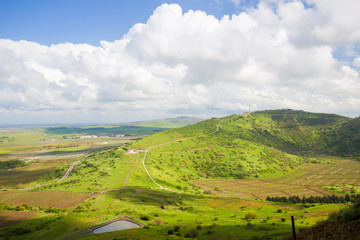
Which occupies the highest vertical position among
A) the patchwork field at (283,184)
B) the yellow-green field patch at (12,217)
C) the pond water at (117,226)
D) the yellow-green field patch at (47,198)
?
the pond water at (117,226)

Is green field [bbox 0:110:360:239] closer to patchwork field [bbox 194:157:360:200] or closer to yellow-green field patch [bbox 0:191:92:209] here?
yellow-green field patch [bbox 0:191:92:209]

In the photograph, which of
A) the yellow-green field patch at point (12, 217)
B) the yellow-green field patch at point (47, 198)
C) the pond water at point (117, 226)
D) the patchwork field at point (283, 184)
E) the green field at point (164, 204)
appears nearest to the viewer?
the green field at point (164, 204)

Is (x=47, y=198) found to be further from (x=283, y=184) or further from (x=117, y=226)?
(x=283, y=184)

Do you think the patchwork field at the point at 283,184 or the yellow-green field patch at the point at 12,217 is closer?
the yellow-green field patch at the point at 12,217

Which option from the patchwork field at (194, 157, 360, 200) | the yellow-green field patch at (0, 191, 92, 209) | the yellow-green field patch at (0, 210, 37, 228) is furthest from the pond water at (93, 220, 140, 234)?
the patchwork field at (194, 157, 360, 200)

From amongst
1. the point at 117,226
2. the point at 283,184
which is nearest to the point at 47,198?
the point at 117,226

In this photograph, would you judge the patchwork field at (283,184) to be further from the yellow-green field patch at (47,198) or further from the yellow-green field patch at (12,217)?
the yellow-green field patch at (12,217)

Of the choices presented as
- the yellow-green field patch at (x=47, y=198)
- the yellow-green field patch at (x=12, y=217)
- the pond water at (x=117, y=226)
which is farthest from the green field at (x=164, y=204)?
the pond water at (x=117, y=226)

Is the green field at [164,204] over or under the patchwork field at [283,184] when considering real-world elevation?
over

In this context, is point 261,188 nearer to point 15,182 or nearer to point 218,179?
point 218,179

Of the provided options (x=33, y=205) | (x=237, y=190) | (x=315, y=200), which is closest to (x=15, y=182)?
(x=33, y=205)

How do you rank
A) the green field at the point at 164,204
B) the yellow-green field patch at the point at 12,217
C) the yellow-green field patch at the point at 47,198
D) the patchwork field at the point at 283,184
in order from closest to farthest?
1. the green field at the point at 164,204
2. the yellow-green field patch at the point at 12,217
3. the yellow-green field patch at the point at 47,198
4. the patchwork field at the point at 283,184

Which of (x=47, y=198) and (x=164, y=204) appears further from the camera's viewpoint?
(x=47, y=198)

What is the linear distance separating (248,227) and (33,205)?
4006 inches
